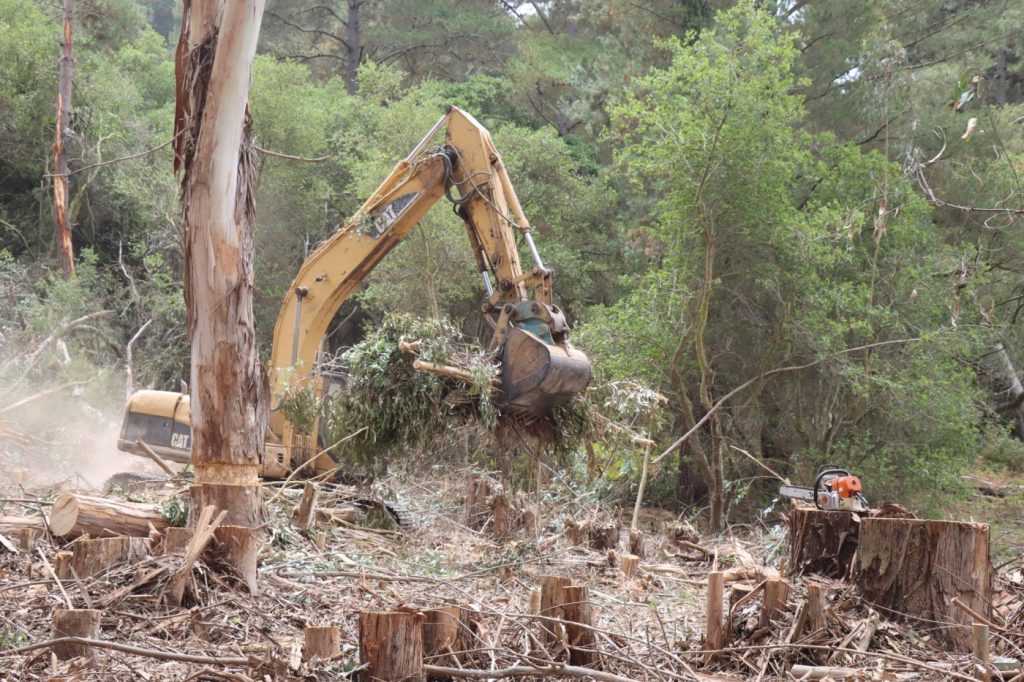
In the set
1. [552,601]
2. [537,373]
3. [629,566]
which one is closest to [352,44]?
[537,373]

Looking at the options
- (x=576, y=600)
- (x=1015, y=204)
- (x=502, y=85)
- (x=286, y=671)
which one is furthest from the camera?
(x=502, y=85)

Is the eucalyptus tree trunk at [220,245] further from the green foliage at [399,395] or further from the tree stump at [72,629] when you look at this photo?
the green foliage at [399,395]

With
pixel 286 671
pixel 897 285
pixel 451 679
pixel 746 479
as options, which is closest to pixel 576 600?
pixel 451 679

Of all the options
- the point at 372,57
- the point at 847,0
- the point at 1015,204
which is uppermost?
the point at 372,57

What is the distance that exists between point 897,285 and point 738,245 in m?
2.12

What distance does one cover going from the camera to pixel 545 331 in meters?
7.02

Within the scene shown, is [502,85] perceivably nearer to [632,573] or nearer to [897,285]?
[897,285]

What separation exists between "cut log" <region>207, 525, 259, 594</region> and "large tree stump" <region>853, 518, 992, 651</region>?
9.79 ft

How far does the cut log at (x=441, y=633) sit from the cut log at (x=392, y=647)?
230 mm

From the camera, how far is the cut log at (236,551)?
4.95 meters

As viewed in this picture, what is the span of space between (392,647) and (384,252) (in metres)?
5.60

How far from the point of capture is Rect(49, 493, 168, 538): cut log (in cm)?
579

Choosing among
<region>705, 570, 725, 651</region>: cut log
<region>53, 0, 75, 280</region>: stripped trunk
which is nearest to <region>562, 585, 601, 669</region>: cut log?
<region>705, 570, 725, 651</region>: cut log

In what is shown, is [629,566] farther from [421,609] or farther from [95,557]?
[95,557]
